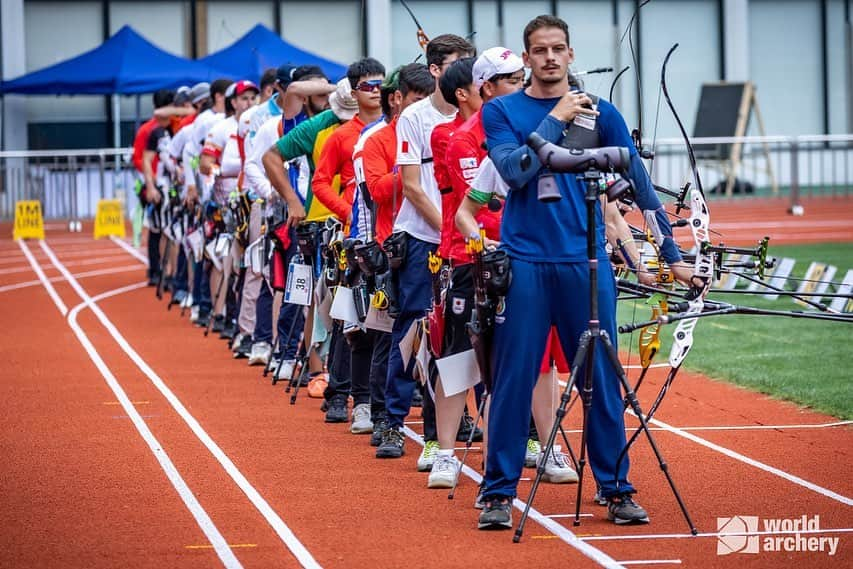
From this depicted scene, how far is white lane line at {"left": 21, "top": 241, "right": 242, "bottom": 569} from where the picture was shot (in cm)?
680

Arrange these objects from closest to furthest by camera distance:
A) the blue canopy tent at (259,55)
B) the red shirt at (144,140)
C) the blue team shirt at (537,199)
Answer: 1. the blue team shirt at (537,199)
2. the red shirt at (144,140)
3. the blue canopy tent at (259,55)

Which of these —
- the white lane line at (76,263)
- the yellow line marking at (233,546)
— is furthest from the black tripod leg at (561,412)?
the white lane line at (76,263)

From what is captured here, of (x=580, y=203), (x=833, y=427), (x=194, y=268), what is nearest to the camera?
(x=580, y=203)

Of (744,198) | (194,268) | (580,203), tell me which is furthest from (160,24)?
(580,203)

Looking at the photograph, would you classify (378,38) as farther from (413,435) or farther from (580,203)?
(580,203)

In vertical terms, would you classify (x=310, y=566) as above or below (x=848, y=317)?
below

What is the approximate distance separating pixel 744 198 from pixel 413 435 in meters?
22.7

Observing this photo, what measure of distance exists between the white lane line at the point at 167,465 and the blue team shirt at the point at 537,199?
1804 millimetres

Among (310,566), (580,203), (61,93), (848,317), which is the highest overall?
(61,93)

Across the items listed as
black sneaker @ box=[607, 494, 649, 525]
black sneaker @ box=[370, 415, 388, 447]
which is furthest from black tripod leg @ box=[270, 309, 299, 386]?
black sneaker @ box=[607, 494, 649, 525]

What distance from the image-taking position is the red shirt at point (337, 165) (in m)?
10.5

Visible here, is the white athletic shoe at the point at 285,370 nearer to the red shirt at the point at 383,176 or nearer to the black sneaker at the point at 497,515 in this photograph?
the red shirt at the point at 383,176

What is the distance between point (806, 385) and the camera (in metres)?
11.4

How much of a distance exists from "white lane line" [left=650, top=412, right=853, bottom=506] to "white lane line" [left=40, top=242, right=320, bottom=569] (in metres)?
2.60
